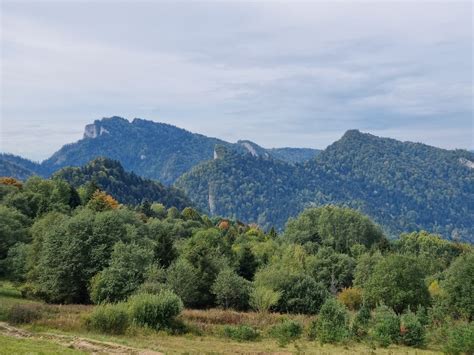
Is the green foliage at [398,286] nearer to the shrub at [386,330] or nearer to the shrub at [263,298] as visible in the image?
the shrub at [263,298]

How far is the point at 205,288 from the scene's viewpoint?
54.5 metres

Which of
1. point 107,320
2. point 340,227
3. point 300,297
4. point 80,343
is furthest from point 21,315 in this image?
point 340,227

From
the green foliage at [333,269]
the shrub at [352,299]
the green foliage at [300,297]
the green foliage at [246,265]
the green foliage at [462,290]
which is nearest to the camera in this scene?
the green foliage at [462,290]

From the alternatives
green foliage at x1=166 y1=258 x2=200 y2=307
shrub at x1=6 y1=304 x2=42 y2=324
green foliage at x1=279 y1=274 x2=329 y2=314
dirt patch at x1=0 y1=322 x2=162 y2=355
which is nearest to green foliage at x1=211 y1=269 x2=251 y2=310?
green foliage at x1=166 y1=258 x2=200 y2=307

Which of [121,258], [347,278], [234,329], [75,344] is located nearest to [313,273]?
[347,278]

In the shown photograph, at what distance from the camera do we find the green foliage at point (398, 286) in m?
55.2

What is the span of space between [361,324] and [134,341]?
56.3 feet

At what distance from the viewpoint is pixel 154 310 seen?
33156 millimetres

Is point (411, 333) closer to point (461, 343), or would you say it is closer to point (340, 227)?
point (461, 343)

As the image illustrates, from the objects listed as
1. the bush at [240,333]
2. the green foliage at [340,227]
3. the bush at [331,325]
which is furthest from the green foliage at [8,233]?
the green foliage at [340,227]

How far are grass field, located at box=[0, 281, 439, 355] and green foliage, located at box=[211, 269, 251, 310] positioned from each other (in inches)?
486

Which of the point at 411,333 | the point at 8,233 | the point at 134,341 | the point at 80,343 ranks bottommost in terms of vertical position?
the point at 411,333

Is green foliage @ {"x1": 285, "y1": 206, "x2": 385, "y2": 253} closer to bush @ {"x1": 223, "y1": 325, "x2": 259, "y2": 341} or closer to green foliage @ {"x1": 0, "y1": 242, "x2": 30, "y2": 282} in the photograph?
green foliage @ {"x1": 0, "y1": 242, "x2": 30, "y2": 282}

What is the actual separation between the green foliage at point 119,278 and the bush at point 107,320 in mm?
11730
